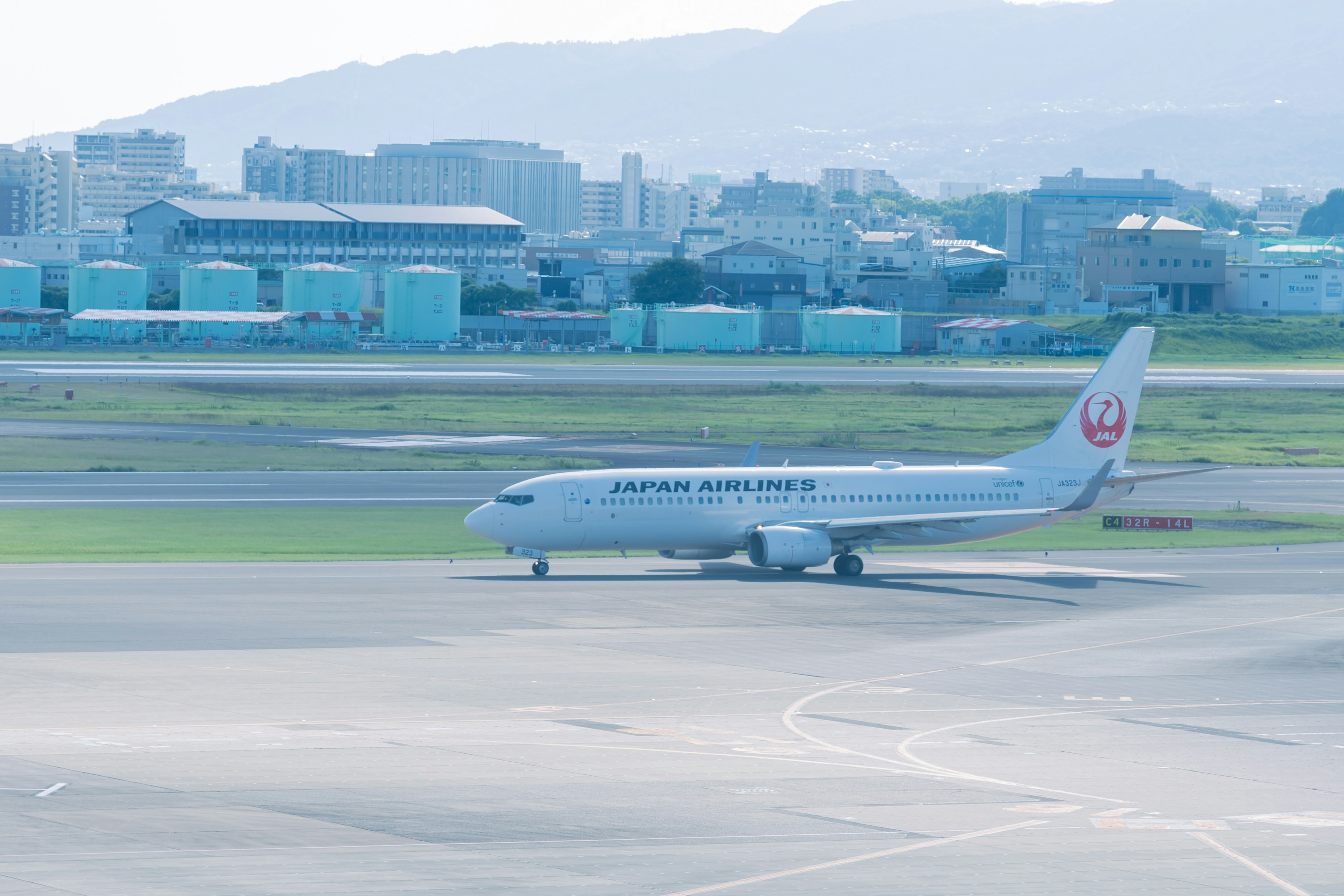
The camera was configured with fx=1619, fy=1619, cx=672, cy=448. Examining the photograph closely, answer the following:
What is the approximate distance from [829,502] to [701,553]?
518 centimetres

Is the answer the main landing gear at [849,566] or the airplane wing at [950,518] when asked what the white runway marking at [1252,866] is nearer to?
the airplane wing at [950,518]

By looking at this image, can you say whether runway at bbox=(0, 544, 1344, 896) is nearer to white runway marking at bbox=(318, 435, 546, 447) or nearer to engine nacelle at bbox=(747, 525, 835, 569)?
engine nacelle at bbox=(747, 525, 835, 569)

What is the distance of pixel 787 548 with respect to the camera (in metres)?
58.1

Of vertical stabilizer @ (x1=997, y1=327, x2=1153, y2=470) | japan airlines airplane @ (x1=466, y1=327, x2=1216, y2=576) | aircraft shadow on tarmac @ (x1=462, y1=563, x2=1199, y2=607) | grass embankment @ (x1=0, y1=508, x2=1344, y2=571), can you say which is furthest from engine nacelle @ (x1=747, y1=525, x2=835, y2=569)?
vertical stabilizer @ (x1=997, y1=327, x2=1153, y2=470)

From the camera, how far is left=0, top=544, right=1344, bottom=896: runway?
23.1 m

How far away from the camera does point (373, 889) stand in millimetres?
21469

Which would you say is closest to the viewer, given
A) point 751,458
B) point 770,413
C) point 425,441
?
point 751,458

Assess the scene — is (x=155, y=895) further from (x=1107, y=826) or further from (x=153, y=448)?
(x=153, y=448)

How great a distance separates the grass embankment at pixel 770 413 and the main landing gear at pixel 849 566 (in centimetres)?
4274

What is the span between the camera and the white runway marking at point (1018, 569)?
198 ft

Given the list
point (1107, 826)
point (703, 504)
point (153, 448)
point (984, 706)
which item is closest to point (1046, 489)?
point (703, 504)

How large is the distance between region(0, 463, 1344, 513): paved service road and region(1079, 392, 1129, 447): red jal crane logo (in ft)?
48.6

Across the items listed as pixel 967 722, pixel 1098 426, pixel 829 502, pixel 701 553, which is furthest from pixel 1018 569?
pixel 967 722

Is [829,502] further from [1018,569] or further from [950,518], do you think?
[1018,569]
